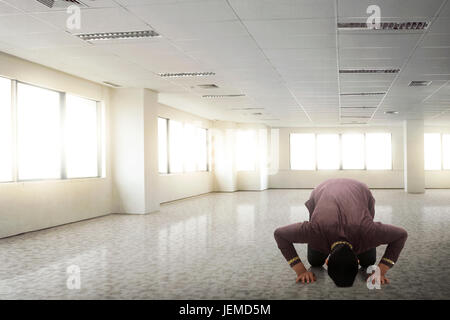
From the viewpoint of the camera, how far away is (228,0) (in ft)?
16.0

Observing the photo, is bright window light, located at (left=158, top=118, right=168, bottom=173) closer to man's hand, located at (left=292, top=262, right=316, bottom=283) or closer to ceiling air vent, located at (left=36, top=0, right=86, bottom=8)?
ceiling air vent, located at (left=36, top=0, right=86, bottom=8)

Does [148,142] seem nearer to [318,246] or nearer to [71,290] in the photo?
[71,290]

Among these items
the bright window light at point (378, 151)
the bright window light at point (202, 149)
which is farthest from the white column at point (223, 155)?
the bright window light at point (378, 151)

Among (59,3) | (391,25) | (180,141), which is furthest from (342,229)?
(180,141)

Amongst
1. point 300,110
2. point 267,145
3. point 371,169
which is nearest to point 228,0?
point 300,110

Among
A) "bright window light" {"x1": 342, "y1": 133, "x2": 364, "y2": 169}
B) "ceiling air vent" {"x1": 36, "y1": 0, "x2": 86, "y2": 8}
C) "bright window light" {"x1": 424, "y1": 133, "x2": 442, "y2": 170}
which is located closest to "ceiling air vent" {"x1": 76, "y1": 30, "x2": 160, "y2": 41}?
"ceiling air vent" {"x1": 36, "y1": 0, "x2": 86, "y2": 8}

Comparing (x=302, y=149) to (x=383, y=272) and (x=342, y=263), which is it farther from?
(x=342, y=263)

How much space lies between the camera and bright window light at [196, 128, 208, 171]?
695 inches

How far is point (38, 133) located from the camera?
8391 mm

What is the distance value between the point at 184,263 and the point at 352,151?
59.0 ft

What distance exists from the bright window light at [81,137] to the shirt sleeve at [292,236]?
21.9 ft

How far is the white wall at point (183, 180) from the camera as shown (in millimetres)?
13828

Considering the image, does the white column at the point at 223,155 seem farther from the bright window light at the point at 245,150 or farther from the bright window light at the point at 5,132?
the bright window light at the point at 5,132

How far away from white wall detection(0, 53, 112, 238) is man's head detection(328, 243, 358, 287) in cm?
605
